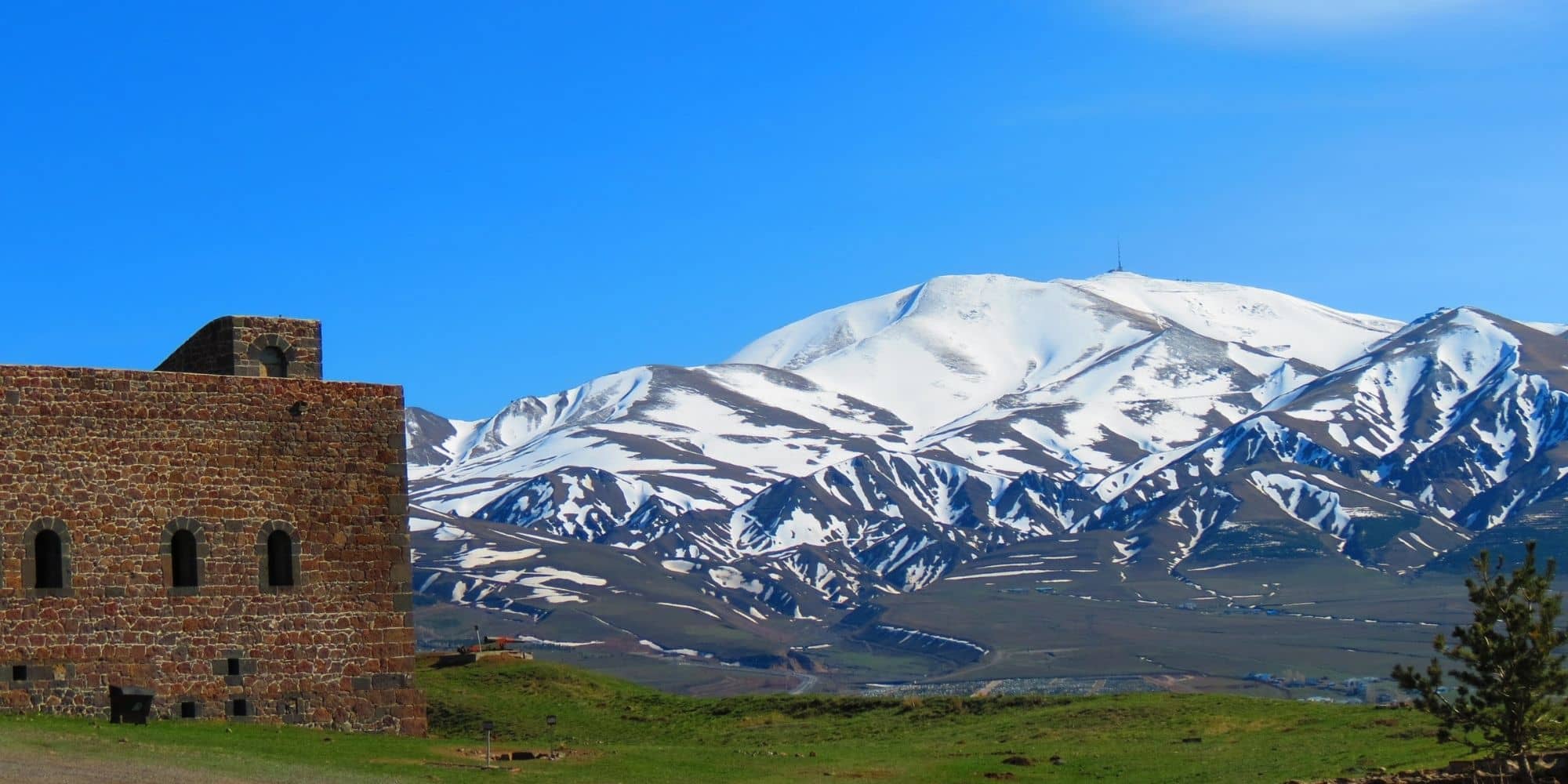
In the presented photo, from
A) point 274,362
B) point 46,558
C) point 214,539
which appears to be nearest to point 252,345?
point 274,362

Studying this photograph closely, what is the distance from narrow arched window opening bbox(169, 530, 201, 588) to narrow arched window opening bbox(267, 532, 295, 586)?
1.63 meters

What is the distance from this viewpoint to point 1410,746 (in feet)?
137

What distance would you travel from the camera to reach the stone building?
39531 mm

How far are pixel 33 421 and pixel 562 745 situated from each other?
42.6 ft

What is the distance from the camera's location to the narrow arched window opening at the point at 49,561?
3959 cm

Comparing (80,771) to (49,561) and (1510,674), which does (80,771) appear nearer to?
(49,561)

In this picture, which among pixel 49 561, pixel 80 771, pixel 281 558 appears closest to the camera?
pixel 80 771

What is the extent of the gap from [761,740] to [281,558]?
13.3m

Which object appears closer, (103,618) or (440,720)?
(103,618)

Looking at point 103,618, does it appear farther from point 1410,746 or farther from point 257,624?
point 1410,746

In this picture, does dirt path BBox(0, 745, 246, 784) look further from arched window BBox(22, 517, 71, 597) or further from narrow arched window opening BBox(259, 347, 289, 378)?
narrow arched window opening BBox(259, 347, 289, 378)

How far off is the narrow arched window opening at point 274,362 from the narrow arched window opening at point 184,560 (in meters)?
4.57

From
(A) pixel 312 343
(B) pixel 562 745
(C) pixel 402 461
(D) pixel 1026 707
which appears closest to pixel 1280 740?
(D) pixel 1026 707

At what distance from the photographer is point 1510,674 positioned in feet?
118
